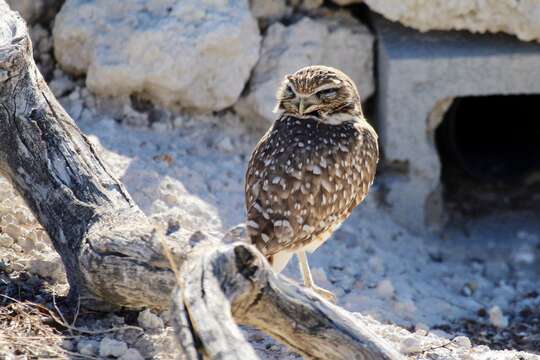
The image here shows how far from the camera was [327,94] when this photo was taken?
200 inches

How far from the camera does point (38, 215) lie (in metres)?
4.50

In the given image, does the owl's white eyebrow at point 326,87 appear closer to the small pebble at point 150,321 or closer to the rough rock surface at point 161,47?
the small pebble at point 150,321

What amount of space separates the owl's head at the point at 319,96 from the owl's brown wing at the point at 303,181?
0.08m

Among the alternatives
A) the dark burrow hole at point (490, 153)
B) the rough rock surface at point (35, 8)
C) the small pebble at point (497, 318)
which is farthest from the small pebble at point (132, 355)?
the dark burrow hole at point (490, 153)

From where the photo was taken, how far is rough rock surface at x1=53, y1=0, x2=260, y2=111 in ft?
21.7

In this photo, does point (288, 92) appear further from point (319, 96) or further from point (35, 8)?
point (35, 8)

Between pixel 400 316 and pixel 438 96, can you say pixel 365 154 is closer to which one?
pixel 400 316

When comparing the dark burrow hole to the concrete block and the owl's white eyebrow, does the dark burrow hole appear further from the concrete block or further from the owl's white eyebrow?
the owl's white eyebrow

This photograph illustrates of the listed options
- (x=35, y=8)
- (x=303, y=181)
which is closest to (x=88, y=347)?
(x=303, y=181)

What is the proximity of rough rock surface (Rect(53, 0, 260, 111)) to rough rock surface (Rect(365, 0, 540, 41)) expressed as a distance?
106 centimetres

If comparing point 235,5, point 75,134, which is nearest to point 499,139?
point 235,5

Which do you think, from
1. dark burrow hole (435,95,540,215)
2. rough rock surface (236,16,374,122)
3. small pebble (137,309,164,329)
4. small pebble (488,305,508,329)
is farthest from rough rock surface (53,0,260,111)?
small pebble (137,309,164,329)

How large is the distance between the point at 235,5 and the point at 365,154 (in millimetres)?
2180

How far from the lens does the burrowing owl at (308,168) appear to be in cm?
468
